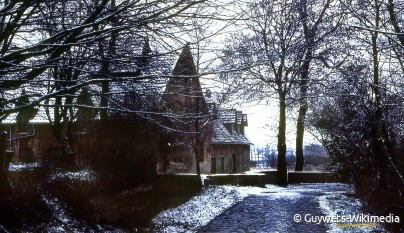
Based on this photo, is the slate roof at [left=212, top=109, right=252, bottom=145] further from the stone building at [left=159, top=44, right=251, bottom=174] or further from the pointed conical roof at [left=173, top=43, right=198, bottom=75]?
the pointed conical roof at [left=173, top=43, right=198, bottom=75]

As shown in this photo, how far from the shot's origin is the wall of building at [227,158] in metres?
36.4

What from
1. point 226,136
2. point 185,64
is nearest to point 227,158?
point 226,136

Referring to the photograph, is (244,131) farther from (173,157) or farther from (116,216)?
(116,216)

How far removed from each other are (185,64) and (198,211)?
8.26 meters

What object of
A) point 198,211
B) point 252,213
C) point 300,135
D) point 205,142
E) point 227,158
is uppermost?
point 300,135

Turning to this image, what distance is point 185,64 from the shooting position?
5.80 meters

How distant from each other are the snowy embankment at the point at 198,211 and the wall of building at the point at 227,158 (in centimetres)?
1805

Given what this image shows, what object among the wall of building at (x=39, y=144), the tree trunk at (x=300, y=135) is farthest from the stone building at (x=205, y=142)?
the wall of building at (x=39, y=144)

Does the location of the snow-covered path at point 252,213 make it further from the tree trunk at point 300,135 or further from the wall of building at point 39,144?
the wall of building at point 39,144

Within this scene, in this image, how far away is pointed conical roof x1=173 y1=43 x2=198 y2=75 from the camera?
5.41 metres

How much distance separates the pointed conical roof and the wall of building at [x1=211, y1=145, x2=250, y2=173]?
30552 mm

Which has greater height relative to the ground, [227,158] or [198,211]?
[227,158]

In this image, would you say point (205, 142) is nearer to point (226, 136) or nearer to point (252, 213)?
point (226, 136)

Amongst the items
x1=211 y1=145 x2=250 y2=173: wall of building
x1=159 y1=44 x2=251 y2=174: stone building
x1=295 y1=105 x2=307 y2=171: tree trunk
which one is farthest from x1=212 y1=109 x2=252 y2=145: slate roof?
x1=295 y1=105 x2=307 y2=171: tree trunk
